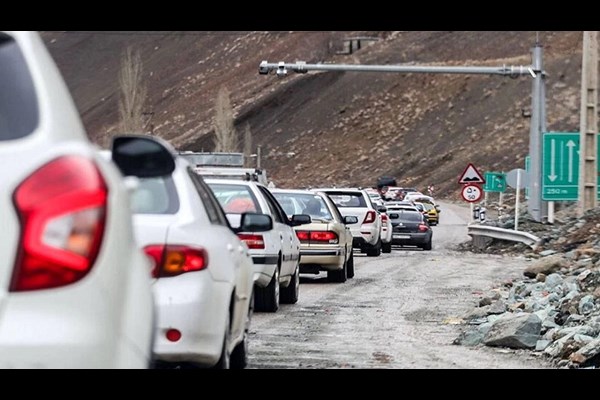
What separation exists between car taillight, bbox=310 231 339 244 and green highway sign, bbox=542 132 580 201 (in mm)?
16457

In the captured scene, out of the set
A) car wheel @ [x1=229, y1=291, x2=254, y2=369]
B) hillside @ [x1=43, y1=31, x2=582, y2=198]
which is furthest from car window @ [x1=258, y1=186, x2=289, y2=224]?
hillside @ [x1=43, y1=31, x2=582, y2=198]

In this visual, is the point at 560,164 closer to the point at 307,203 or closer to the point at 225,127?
the point at 307,203

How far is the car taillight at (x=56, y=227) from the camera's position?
446cm

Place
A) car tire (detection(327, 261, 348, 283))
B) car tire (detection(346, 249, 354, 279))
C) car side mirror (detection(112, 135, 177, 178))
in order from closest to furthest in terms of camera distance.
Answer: car side mirror (detection(112, 135, 177, 178)) < car tire (detection(327, 261, 348, 283)) < car tire (detection(346, 249, 354, 279))

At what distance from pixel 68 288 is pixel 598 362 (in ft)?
29.2

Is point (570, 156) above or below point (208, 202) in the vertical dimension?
above

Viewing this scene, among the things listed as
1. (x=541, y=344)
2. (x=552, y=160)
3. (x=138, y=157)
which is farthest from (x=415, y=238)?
(x=138, y=157)

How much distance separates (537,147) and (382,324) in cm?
2665

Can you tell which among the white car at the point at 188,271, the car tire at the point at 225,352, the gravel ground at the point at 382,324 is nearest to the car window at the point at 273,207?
the gravel ground at the point at 382,324

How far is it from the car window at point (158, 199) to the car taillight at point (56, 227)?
4823 millimetres

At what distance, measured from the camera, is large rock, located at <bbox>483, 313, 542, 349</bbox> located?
14.9 m

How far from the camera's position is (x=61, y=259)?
4.45 metres

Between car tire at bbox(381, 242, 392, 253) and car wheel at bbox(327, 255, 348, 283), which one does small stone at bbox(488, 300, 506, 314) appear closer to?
car wheel at bbox(327, 255, 348, 283)
